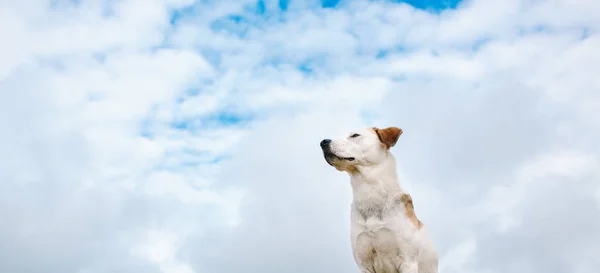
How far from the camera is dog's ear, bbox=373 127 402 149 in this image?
10055mm

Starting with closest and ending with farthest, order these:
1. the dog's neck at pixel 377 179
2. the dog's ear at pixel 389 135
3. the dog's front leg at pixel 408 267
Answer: the dog's front leg at pixel 408 267 → the dog's neck at pixel 377 179 → the dog's ear at pixel 389 135

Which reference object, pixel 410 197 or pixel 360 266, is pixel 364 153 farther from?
pixel 360 266

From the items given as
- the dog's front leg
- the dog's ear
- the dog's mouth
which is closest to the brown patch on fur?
the dog's front leg

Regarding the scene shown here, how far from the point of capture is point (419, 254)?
32.0 ft

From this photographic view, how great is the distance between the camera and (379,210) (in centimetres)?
983

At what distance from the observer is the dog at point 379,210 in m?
9.69

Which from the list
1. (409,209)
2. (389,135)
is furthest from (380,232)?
(389,135)

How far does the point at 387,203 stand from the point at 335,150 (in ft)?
3.79

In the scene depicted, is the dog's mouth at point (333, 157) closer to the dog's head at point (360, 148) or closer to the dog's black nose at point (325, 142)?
the dog's head at point (360, 148)

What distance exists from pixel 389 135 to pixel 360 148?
52 centimetres

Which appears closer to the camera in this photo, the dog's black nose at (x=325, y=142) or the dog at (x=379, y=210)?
the dog at (x=379, y=210)

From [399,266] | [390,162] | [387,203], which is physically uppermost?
[390,162]

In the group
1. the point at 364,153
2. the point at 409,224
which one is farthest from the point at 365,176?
the point at 409,224

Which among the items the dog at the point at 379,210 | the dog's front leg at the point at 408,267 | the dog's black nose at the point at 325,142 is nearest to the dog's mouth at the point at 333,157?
the dog at the point at 379,210
